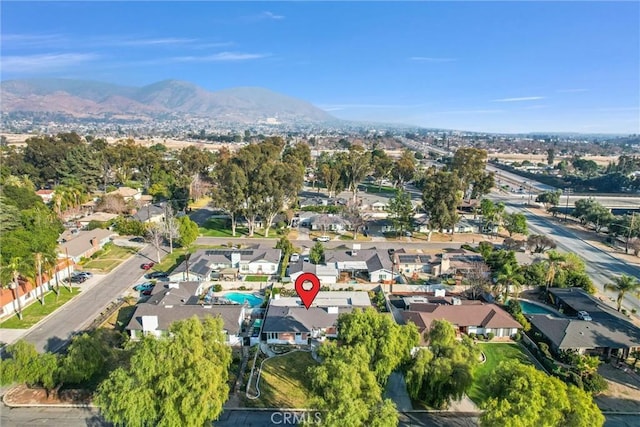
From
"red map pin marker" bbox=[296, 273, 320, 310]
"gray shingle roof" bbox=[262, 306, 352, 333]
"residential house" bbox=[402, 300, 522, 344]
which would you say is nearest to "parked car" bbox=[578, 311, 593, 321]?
"residential house" bbox=[402, 300, 522, 344]

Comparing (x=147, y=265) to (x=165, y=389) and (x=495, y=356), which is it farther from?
(x=495, y=356)

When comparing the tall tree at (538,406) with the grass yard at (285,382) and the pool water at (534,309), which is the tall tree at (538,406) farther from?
the pool water at (534,309)

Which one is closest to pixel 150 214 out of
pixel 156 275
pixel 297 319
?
pixel 156 275

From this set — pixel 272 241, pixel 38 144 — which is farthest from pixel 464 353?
pixel 38 144

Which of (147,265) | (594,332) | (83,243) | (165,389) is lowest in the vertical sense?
(147,265)

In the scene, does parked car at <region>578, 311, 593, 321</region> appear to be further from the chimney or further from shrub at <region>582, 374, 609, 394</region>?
the chimney

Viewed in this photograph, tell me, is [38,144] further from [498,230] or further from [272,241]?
[498,230]
